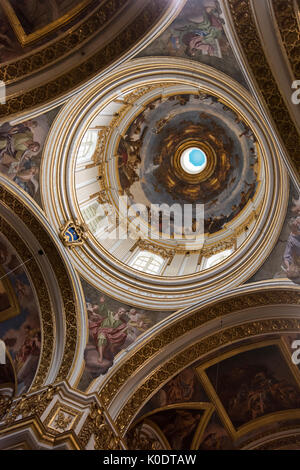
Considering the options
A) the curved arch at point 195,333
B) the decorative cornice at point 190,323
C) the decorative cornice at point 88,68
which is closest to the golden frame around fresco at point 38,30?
the decorative cornice at point 88,68

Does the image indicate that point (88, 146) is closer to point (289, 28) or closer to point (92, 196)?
point (92, 196)

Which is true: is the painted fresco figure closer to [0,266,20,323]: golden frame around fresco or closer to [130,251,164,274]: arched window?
[0,266,20,323]: golden frame around fresco

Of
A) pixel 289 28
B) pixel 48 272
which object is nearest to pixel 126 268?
pixel 48 272

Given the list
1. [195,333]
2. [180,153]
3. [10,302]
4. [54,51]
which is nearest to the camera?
[54,51]

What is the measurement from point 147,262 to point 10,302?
4.55 m

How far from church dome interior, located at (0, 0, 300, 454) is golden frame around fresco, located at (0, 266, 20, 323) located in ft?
0.13

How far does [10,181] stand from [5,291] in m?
2.99

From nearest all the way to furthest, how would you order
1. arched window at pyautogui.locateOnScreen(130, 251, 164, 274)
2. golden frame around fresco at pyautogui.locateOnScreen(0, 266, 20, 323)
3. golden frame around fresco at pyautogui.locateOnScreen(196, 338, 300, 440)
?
1. golden frame around fresco at pyautogui.locateOnScreen(196, 338, 300, 440)
2. golden frame around fresco at pyautogui.locateOnScreen(0, 266, 20, 323)
3. arched window at pyautogui.locateOnScreen(130, 251, 164, 274)

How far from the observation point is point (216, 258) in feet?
44.0

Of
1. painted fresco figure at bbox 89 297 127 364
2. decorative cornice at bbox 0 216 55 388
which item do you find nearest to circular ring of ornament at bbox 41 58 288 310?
painted fresco figure at bbox 89 297 127 364

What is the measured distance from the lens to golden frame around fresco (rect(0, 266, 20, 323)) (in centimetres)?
1133

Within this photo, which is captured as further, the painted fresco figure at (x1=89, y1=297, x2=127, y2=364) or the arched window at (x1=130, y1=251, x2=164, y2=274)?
the arched window at (x1=130, y1=251, x2=164, y2=274)

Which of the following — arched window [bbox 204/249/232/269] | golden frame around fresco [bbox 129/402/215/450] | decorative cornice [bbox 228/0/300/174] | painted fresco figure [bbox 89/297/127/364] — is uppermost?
arched window [bbox 204/249/232/269]
